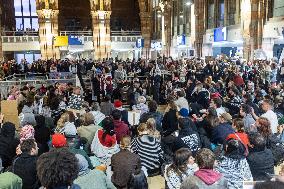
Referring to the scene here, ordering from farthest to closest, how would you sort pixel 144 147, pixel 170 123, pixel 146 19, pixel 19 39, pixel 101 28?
pixel 146 19
pixel 101 28
pixel 19 39
pixel 170 123
pixel 144 147

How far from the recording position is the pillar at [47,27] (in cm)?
3656

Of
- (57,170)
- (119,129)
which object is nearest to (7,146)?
(119,129)

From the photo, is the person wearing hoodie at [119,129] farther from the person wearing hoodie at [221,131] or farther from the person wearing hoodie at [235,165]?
the person wearing hoodie at [235,165]

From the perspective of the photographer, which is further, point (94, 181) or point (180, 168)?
point (180, 168)

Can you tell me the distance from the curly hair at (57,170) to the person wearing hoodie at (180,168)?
5.72 feet

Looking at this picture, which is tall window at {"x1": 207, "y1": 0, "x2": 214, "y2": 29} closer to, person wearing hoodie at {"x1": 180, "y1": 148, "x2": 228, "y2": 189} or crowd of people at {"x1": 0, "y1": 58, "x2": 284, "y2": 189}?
crowd of people at {"x1": 0, "y1": 58, "x2": 284, "y2": 189}

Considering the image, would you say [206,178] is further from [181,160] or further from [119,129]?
[119,129]

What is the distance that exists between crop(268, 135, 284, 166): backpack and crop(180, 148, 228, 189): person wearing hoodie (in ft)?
9.85

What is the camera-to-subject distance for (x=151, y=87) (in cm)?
1756

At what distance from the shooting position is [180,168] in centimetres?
509

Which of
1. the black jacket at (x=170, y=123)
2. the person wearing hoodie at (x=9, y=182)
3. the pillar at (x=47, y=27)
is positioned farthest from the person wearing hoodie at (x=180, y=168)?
the pillar at (x=47, y=27)

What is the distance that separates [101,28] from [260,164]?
3411 cm

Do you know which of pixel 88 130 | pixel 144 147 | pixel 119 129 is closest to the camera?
pixel 144 147

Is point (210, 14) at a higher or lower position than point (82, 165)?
higher
